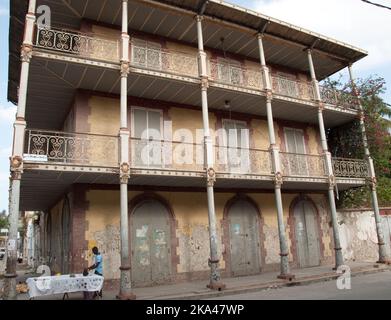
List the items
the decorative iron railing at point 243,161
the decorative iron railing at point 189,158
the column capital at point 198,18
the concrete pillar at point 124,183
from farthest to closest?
1. the decorative iron railing at point 243,161
2. the column capital at point 198,18
3. the decorative iron railing at point 189,158
4. the concrete pillar at point 124,183

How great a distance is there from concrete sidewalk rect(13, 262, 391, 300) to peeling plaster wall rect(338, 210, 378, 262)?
203 centimetres

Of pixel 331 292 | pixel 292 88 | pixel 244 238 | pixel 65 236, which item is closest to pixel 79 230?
pixel 65 236

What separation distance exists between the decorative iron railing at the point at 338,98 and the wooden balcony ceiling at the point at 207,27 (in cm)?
191

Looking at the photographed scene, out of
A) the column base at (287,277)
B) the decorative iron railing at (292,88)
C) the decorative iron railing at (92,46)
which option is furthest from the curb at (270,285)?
the decorative iron railing at (92,46)

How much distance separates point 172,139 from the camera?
1385 centimetres

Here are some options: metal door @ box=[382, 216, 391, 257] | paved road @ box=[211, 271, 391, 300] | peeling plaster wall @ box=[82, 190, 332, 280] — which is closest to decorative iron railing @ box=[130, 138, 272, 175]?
peeling plaster wall @ box=[82, 190, 332, 280]

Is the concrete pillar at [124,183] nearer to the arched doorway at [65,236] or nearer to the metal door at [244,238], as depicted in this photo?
the arched doorway at [65,236]

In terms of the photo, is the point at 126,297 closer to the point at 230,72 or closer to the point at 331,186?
the point at 331,186

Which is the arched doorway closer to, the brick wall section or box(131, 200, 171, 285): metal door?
the brick wall section

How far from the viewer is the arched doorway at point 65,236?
496 inches

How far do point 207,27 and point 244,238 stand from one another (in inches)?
348

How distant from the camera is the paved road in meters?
9.34

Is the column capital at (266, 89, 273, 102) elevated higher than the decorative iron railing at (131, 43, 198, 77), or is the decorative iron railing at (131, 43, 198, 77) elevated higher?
the decorative iron railing at (131, 43, 198, 77)
